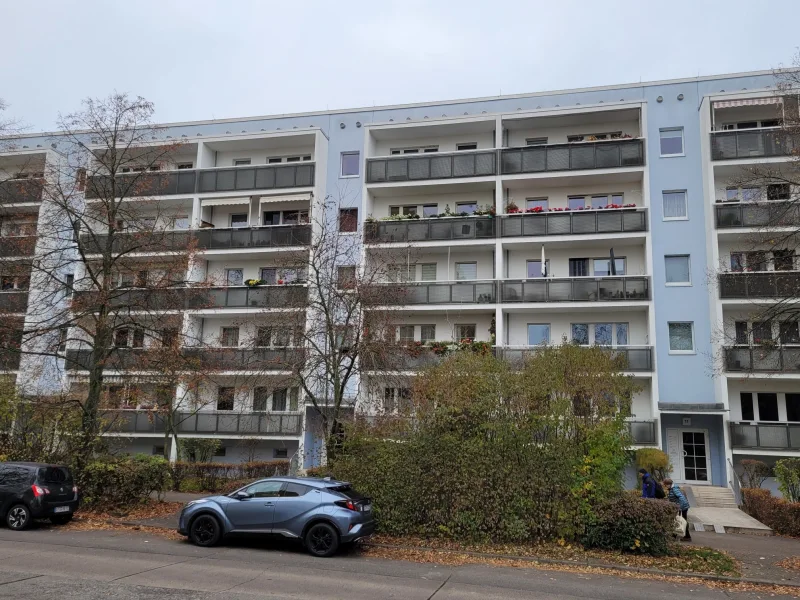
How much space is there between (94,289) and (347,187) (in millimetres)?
14926

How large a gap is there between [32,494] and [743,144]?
27.5 meters

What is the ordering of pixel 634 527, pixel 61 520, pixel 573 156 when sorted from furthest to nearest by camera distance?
pixel 573 156 < pixel 61 520 < pixel 634 527

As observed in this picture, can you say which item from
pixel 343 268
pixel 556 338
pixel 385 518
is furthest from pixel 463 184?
pixel 385 518

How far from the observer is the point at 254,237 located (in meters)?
31.5

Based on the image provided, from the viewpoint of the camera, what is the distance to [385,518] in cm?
1447

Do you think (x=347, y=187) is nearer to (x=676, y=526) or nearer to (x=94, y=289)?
(x=94, y=289)

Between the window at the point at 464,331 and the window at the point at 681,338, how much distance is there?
8.15 meters

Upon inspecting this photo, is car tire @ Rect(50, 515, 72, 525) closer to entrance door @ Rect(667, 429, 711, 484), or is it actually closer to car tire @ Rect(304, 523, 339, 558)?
car tire @ Rect(304, 523, 339, 558)

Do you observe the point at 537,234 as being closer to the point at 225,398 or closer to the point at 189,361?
the point at 225,398

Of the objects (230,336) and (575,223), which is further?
(230,336)

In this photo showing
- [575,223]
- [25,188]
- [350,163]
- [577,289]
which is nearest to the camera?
[25,188]

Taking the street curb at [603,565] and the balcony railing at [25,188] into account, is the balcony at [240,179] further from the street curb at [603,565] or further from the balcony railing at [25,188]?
the street curb at [603,565]

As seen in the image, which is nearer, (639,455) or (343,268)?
(343,268)

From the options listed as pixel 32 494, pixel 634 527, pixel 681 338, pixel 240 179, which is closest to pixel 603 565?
pixel 634 527
